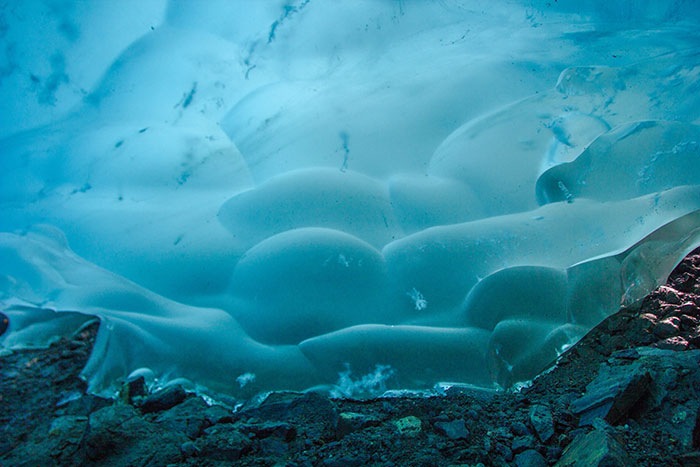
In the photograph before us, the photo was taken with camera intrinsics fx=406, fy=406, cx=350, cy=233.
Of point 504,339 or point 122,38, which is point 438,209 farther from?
point 122,38

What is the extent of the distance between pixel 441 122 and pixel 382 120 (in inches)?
6.3

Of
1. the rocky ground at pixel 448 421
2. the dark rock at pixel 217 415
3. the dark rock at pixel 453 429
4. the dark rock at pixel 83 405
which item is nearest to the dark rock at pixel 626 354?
the rocky ground at pixel 448 421

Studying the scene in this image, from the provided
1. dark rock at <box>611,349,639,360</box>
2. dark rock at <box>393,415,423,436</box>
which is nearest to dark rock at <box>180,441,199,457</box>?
dark rock at <box>393,415,423,436</box>

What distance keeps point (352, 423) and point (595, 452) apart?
361 mm

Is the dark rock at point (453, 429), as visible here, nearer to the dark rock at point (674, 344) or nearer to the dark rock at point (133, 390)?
the dark rock at point (674, 344)

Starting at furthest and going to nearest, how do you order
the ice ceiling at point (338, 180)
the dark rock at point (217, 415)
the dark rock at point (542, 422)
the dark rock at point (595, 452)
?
the ice ceiling at point (338, 180), the dark rock at point (217, 415), the dark rock at point (542, 422), the dark rock at point (595, 452)

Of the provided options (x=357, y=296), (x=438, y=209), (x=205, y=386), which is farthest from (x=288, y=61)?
(x=205, y=386)

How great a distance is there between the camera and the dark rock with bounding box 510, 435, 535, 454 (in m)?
0.63

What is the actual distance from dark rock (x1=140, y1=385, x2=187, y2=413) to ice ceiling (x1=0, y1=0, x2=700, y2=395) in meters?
0.05

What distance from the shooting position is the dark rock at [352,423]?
691mm

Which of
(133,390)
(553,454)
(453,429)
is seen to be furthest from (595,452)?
(133,390)

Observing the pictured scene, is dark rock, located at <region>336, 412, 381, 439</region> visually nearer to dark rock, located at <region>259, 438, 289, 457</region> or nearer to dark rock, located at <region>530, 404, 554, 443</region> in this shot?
dark rock, located at <region>259, 438, 289, 457</region>

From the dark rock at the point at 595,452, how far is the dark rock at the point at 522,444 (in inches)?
1.8

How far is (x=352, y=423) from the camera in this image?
0.70 metres
